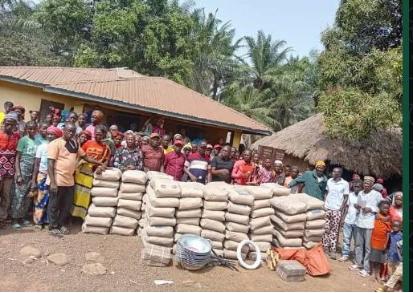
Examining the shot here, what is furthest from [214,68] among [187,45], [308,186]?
[308,186]

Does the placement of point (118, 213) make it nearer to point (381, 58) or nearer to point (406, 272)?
point (406, 272)

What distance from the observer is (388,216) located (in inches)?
206

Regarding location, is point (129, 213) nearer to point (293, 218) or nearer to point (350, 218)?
Result: point (293, 218)

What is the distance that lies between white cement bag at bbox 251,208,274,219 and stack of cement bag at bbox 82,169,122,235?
2092mm

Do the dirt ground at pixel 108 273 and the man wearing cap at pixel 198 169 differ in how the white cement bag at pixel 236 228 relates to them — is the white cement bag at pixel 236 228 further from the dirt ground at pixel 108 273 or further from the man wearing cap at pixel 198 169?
the man wearing cap at pixel 198 169

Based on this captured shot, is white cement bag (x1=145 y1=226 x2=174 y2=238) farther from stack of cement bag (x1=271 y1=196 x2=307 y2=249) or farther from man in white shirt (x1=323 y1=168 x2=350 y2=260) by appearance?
man in white shirt (x1=323 y1=168 x2=350 y2=260)

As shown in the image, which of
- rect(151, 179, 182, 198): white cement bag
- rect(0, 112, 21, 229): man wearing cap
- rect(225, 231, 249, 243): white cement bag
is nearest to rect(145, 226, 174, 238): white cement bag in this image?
rect(151, 179, 182, 198): white cement bag

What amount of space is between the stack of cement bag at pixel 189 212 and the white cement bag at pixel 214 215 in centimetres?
8

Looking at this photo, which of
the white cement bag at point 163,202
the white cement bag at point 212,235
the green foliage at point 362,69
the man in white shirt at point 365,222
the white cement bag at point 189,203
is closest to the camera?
the white cement bag at point 163,202

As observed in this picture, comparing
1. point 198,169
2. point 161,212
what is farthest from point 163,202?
point 198,169

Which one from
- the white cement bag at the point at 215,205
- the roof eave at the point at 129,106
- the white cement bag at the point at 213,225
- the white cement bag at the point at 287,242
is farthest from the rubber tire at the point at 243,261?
the roof eave at the point at 129,106

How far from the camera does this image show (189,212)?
5062 millimetres

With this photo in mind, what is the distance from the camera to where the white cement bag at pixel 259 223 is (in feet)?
17.4

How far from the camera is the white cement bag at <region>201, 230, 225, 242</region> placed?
16.7 feet
